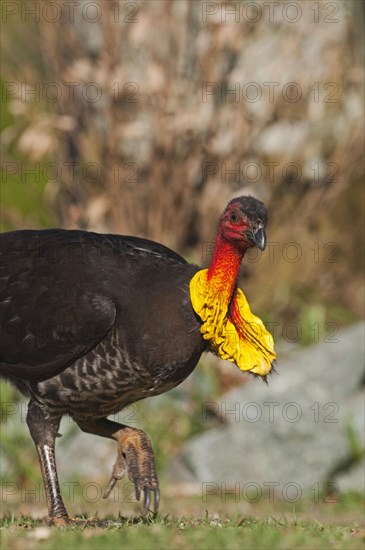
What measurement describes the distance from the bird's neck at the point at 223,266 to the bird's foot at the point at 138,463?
114cm

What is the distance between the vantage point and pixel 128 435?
7.12m

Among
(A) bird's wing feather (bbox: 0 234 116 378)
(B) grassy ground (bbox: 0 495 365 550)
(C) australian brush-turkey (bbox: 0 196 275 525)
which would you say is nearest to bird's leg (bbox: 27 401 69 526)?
(C) australian brush-turkey (bbox: 0 196 275 525)

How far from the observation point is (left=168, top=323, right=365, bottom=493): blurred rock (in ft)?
33.2

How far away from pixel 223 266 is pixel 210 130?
592cm

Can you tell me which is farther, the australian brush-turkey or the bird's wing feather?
the bird's wing feather

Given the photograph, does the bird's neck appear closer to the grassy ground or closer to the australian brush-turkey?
the australian brush-turkey

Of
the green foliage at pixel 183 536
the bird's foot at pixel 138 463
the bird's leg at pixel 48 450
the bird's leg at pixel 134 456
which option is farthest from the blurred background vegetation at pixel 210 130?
the green foliage at pixel 183 536

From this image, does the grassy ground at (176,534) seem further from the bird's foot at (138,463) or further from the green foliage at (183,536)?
the bird's foot at (138,463)

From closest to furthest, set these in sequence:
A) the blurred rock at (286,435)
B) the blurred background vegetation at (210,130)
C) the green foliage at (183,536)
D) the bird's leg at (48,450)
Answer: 1. the green foliage at (183,536)
2. the bird's leg at (48,450)
3. the blurred rock at (286,435)
4. the blurred background vegetation at (210,130)

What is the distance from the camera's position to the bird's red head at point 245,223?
633 cm

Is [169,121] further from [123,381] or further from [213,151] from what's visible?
[123,381]

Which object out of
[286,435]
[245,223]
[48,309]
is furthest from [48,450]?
[286,435]

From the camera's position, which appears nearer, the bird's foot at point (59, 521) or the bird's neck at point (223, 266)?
the bird's neck at point (223, 266)

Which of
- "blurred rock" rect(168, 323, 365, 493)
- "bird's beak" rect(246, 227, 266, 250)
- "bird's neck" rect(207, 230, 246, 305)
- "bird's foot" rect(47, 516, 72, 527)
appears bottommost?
"blurred rock" rect(168, 323, 365, 493)
